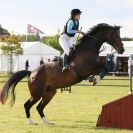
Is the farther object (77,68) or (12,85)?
(12,85)

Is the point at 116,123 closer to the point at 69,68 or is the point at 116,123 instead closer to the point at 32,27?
the point at 69,68

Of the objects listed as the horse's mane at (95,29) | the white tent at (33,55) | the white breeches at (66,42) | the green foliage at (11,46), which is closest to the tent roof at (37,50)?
the white tent at (33,55)

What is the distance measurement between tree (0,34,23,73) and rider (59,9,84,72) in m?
46.1

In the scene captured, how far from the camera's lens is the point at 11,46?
209 ft

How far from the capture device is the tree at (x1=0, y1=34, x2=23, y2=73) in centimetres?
6152

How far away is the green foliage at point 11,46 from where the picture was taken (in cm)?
6172

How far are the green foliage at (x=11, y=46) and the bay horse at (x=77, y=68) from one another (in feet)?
153

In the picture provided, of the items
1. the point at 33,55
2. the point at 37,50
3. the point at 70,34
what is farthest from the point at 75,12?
the point at 33,55

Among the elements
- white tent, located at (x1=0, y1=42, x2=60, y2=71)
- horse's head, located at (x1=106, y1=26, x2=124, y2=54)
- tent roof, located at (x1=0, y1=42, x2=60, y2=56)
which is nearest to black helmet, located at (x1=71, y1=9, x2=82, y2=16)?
horse's head, located at (x1=106, y1=26, x2=124, y2=54)

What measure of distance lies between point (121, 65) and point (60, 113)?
40.1 metres

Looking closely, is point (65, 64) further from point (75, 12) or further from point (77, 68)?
point (75, 12)

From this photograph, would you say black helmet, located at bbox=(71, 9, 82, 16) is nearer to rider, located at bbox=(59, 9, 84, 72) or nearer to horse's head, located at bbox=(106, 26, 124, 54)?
rider, located at bbox=(59, 9, 84, 72)

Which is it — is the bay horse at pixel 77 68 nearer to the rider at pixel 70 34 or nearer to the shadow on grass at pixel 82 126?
the rider at pixel 70 34

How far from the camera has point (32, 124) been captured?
14188 millimetres
